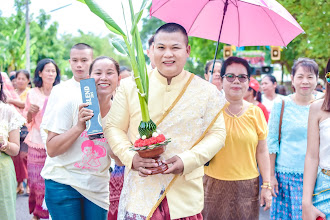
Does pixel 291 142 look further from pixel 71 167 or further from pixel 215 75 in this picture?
pixel 71 167

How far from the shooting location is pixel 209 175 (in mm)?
4227

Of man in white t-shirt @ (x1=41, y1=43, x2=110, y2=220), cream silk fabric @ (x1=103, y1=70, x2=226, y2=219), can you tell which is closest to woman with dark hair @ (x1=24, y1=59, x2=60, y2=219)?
man in white t-shirt @ (x1=41, y1=43, x2=110, y2=220)

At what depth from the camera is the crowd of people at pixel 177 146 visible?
2.90 meters

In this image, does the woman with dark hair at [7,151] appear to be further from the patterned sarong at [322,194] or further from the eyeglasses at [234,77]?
the patterned sarong at [322,194]

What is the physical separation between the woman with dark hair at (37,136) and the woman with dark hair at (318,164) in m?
3.84

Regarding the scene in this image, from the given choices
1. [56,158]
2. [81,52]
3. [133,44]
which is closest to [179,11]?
[81,52]

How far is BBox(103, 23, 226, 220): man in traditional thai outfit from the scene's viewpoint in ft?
9.42

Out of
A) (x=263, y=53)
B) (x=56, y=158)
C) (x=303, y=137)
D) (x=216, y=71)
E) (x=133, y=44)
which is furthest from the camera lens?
(x=263, y=53)

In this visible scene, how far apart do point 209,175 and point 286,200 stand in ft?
3.82

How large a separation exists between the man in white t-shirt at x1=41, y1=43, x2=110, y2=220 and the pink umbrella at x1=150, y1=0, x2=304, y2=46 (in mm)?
1185

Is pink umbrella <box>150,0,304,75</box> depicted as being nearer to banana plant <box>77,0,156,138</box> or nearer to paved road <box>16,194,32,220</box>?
banana plant <box>77,0,156,138</box>

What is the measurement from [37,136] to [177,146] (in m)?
3.72

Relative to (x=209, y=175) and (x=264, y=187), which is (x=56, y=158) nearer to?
(x=209, y=175)

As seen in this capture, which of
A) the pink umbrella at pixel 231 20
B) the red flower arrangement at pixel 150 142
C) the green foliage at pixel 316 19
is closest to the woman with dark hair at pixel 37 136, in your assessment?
the pink umbrella at pixel 231 20
